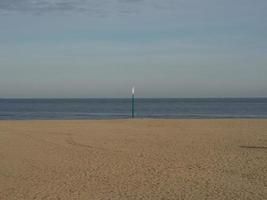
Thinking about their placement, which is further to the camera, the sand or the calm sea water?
the calm sea water

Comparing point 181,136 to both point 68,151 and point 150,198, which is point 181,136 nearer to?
point 68,151

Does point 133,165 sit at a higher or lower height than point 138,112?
higher

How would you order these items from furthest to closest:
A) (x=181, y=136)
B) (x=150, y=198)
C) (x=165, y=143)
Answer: (x=181, y=136), (x=165, y=143), (x=150, y=198)

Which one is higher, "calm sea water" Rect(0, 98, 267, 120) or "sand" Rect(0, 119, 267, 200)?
"sand" Rect(0, 119, 267, 200)

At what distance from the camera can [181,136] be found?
1845 cm

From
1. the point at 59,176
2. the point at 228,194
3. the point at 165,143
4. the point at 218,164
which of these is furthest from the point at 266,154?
the point at 59,176

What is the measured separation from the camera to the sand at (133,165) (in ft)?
29.5

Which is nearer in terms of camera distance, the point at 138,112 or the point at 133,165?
the point at 133,165

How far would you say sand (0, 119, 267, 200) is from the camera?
900 centimetres

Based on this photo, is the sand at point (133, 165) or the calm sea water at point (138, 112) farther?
the calm sea water at point (138, 112)

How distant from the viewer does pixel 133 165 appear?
11750 millimetres

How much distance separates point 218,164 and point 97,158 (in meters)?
3.14

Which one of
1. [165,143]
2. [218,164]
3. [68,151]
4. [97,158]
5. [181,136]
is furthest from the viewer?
[181,136]

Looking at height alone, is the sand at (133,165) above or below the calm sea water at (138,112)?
above
